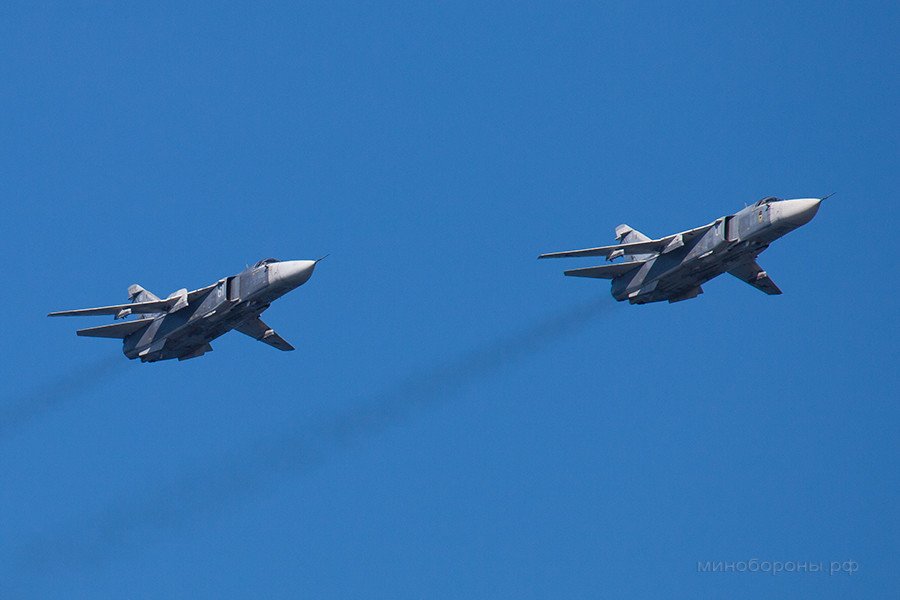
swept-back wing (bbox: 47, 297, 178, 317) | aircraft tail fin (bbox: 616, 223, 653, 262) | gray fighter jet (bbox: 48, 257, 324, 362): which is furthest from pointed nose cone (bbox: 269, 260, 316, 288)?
aircraft tail fin (bbox: 616, 223, 653, 262)

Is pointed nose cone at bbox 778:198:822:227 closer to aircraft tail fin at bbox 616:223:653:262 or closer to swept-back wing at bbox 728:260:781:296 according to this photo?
swept-back wing at bbox 728:260:781:296

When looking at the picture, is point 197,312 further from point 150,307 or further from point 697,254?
point 697,254

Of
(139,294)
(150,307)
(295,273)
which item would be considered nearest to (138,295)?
(139,294)

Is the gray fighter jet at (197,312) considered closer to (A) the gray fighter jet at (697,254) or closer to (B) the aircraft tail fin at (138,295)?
(B) the aircraft tail fin at (138,295)

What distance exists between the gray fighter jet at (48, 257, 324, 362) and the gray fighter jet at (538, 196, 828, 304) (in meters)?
10.8

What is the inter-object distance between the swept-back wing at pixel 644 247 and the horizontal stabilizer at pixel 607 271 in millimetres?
502

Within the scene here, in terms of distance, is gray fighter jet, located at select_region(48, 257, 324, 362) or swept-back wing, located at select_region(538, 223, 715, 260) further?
swept-back wing, located at select_region(538, 223, 715, 260)

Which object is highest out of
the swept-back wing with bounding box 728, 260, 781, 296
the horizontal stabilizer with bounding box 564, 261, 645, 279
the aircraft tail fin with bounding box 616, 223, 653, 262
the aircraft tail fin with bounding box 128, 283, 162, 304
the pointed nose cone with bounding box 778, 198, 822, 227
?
the aircraft tail fin with bounding box 616, 223, 653, 262

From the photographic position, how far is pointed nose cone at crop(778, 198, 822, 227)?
2342 inches

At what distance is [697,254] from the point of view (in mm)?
61969

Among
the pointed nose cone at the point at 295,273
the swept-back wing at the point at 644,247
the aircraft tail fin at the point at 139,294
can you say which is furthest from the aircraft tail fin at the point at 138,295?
the swept-back wing at the point at 644,247

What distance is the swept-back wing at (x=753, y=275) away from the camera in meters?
66.7

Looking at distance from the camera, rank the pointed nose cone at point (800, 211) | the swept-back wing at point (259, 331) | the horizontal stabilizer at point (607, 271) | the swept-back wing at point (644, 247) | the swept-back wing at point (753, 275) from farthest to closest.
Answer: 1. the swept-back wing at point (259, 331)
2. the swept-back wing at point (753, 275)
3. the horizontal stabilizer at point (607, 271)
4. the swept-back wing at point (644, 247)
5. the pointed nose cone at point (800, 211)

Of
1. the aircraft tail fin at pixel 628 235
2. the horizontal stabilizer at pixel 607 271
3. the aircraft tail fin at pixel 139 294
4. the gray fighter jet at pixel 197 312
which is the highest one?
the aircraft tail fin at pixel 628 235
